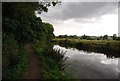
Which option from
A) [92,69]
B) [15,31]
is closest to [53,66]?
[92,69]

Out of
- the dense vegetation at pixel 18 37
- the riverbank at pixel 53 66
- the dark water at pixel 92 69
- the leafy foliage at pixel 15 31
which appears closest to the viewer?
the riverbank at pixel 53 66

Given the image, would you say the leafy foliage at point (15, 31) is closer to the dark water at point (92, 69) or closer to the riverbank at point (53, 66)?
the riverbank at point (53, 66)

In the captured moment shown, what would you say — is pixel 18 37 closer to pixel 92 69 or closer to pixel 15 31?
pixel 15 31

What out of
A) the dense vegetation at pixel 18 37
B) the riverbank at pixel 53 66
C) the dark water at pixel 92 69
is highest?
the dense vegetation at pixel 18 37

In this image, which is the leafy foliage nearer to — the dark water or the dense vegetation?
the dense vegetation

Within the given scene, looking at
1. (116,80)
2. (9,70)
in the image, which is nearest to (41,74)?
(9,70)

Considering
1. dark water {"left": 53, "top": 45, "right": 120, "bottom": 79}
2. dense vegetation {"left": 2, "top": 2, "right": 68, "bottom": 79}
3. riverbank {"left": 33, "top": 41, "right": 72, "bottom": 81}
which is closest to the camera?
riverbank {"left": 33, "top": 41, "right": 72, "bottom": 81}

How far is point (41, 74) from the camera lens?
13.5m

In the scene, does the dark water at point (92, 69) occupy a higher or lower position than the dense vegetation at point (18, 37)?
lower

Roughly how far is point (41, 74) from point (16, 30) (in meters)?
9.29

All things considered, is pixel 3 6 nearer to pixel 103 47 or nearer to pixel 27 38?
pixel 27 38

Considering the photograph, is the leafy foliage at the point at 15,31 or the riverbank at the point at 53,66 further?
the leafy foliage at the point at 15,31

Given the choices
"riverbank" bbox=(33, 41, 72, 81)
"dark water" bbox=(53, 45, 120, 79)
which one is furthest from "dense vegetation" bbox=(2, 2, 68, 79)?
"dark water" bbox=(53, 45, 120, 79)

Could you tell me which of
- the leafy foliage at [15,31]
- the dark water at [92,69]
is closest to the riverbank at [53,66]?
the dark water at [92,69]
